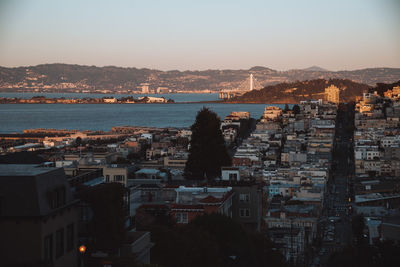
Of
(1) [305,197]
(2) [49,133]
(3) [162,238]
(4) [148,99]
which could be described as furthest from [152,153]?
(4) [148,99]

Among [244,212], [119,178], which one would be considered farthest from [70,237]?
[119,178]

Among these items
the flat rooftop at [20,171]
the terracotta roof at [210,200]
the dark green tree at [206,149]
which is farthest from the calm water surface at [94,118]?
the flat rooftop at [20,171]

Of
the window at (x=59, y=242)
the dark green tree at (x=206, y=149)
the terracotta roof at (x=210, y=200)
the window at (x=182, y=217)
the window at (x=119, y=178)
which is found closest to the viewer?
the window at (x=59, y=242)

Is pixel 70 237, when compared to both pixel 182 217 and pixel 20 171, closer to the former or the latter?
pixel 20 171

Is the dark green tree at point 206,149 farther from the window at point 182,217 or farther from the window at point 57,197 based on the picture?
the window at point 57,197

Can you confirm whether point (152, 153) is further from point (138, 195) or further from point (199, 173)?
point (138, 195)

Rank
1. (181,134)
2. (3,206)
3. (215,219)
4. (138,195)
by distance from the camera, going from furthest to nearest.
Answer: (181,134) → (138,195) → (215,219) → (3,206)
